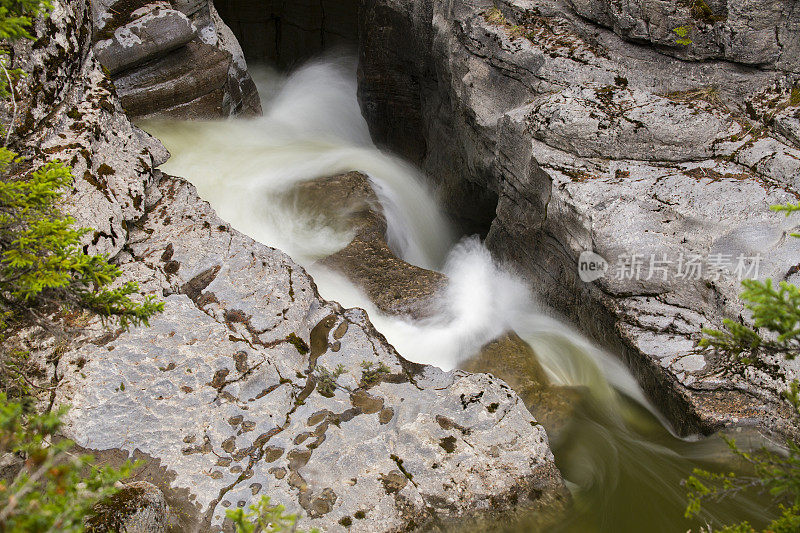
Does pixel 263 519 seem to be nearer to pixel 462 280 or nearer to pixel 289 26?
pixel 462 280

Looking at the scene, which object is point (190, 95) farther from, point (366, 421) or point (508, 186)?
point (366, 421)

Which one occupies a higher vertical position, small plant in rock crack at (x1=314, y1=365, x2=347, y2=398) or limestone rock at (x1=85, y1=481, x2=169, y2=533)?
limestone rock at (x1=85, y1=481, x2=169, y2=533)

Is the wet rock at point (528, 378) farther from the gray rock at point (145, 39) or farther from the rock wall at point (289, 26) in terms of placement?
the rock wall at point (289, 26)

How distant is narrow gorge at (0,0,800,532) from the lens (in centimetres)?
520

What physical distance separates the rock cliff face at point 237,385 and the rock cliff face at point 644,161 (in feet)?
7.54

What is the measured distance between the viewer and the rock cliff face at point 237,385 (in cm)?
498

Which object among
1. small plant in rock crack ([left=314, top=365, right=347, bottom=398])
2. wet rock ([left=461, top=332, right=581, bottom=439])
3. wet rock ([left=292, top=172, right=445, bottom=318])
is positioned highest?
small plant in rock crack ([left=314, top=365, right=347, bottom=398])

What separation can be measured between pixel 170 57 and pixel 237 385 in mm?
8315

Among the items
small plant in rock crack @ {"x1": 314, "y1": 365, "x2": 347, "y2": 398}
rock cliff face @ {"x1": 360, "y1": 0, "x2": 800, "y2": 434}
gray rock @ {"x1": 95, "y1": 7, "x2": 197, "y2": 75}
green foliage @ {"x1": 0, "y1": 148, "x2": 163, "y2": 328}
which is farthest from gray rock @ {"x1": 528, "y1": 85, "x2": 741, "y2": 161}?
gray rock @ {"x1": 95, "y1": 7, "x2": 197, "y2": 75}

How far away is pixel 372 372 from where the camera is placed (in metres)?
6.04

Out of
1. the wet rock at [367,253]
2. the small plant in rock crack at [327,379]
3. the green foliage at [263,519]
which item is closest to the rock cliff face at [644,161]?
the wet rock at [367,253]

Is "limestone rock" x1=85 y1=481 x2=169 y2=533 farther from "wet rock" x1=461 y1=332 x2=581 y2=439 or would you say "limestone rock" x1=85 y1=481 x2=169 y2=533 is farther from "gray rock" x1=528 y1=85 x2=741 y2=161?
"gray rock" x1=528 y1=85 x2=741 y2=161

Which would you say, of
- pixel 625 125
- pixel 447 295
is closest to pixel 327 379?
pixel 447 295

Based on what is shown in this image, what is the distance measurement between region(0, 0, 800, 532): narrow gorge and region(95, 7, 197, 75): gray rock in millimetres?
45
